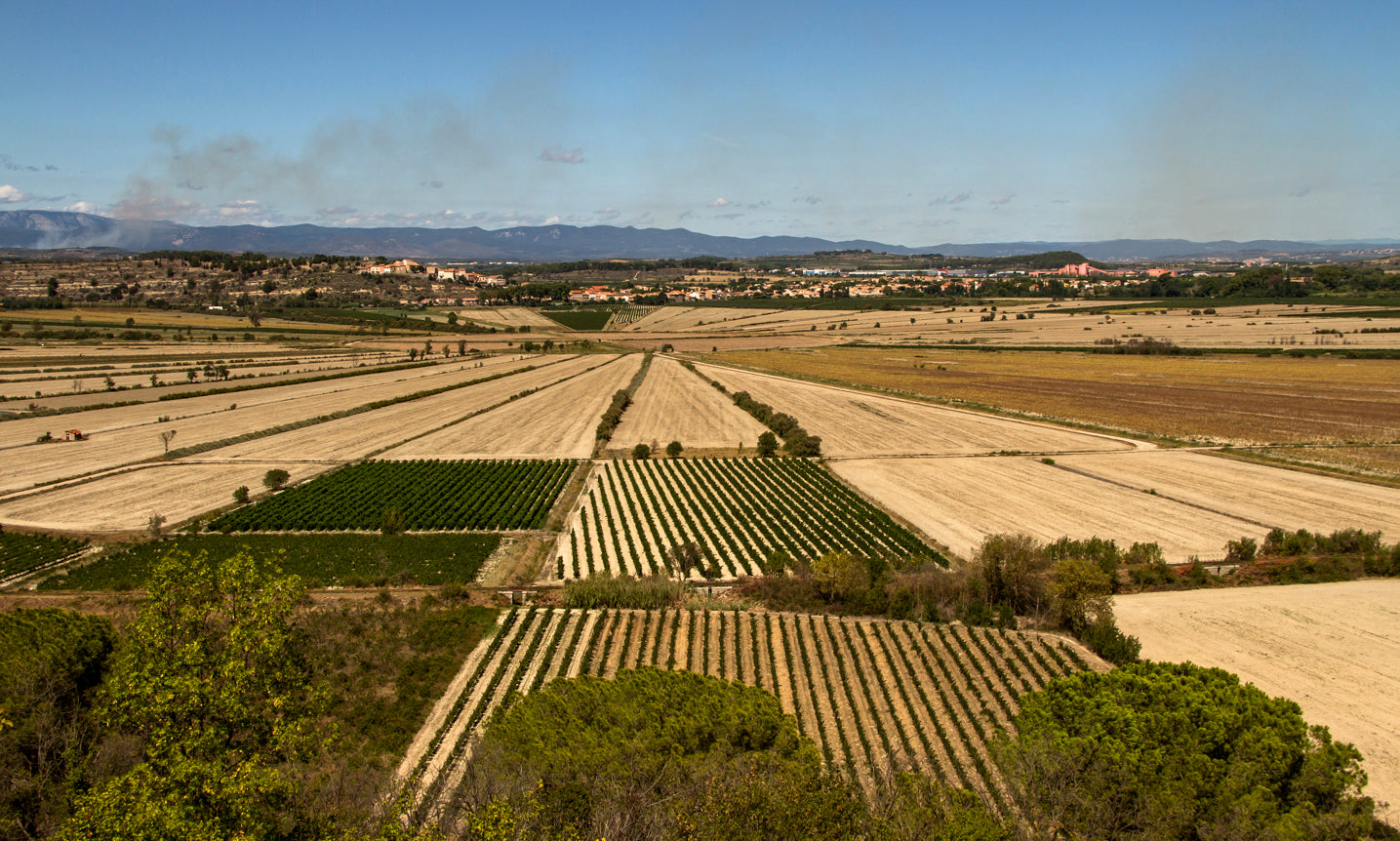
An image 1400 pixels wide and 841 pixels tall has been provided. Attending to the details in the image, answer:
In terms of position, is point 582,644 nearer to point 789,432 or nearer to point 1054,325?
point 789,432

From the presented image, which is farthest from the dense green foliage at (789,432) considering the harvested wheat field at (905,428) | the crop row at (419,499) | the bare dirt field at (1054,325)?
the bare dirt field at (1054,325)

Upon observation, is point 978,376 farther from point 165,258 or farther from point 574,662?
point 165,258

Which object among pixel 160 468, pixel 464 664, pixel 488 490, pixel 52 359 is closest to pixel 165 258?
pixel 52 359

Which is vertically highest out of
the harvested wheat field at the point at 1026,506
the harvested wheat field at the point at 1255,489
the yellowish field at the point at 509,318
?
the yellowish field at the point at 509,318

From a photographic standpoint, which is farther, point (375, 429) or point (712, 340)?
point (712, 340)

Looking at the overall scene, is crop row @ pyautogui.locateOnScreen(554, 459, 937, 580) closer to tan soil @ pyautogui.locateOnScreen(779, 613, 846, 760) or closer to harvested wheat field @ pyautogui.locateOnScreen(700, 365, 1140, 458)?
tan soil @ pyautogui.locateOnScreen(779, 613, 846, 760)

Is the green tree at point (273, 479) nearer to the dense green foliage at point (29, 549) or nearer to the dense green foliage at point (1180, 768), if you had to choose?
the dense green foliage at point (29, 549)

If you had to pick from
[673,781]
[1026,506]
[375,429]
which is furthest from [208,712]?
[375,429]

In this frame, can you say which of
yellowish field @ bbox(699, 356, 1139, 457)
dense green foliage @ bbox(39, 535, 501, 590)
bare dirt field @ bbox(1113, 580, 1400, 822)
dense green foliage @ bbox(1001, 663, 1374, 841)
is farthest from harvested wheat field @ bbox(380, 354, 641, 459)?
dense green foliage @ bbox(1001, 663, 1374, 841)
